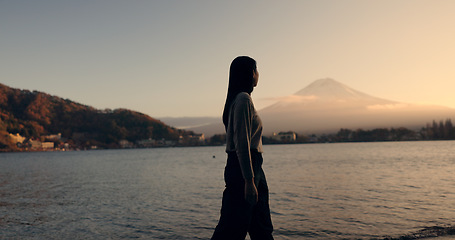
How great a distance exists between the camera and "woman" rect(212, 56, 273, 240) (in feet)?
11.4

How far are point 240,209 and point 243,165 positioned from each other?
48 centimetres

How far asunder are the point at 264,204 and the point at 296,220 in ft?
32.3

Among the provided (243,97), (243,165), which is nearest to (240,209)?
(243,165)

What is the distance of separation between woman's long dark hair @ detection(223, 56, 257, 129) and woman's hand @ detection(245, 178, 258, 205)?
75 cm

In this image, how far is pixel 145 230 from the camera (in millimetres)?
12133

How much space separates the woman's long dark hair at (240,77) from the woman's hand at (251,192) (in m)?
0.75

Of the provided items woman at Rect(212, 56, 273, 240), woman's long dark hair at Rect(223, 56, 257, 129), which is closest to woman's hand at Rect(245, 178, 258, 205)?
woman at Rect(212, 56, 273, 240)

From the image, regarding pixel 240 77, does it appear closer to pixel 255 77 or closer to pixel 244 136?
pixel 255 77

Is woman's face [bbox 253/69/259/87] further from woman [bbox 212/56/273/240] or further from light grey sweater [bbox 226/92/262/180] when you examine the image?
light grey sweater [bbox 226/92/262/180]

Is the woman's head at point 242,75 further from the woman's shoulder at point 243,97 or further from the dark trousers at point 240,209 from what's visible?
the dark trousers at point 240,209

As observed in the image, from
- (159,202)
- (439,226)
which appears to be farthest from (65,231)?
(439,226)

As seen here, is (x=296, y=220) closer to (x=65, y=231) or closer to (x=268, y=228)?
(x=65, y=231)

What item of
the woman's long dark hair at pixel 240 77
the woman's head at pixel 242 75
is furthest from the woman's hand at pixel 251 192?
the woman's head at pixel 242 75

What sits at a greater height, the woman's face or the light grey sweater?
the woman's face
